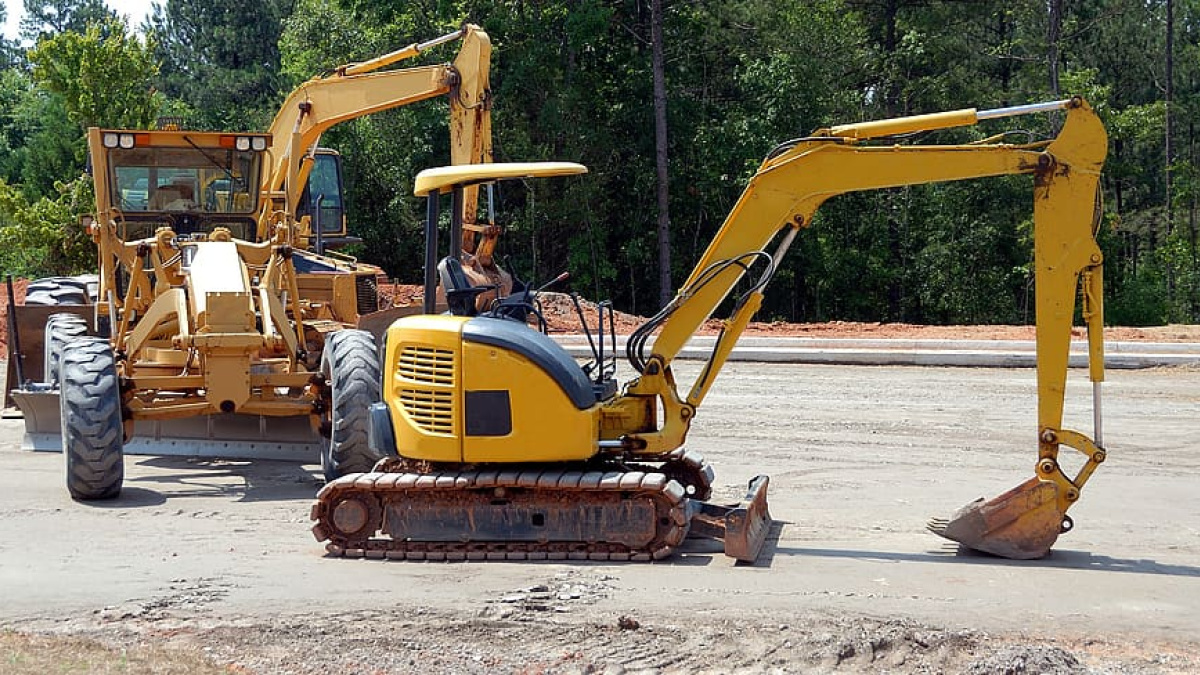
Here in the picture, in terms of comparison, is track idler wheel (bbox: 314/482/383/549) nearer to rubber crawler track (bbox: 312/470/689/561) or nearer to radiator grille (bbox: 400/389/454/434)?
rubber crawler track (bbox: 312/470/689/561)

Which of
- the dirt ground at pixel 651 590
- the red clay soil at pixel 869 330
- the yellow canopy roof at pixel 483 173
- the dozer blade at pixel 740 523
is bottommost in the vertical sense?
the dirt ground at pixel 651 590

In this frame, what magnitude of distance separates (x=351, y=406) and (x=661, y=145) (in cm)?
2175

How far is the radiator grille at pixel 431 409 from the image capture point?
824 cm

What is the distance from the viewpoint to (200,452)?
1241 cm

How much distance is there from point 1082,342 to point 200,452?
502 inches

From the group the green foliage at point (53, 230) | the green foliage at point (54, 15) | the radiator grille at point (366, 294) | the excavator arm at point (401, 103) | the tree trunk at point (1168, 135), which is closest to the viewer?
the excavator arm at point (401, 103)

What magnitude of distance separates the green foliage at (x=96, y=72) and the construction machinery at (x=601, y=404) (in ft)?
72.3

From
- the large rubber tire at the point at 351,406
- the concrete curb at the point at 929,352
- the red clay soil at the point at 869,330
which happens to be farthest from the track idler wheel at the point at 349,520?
the red clay soil at the point at 869,330

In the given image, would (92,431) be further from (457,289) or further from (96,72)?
(96,72)

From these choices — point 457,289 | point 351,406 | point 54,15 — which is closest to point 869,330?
point 351,406

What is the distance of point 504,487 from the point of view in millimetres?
8266

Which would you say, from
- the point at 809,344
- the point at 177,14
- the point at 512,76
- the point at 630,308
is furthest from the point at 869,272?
the point at 177,14

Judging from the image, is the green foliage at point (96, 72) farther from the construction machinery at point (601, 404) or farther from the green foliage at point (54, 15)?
the green foliage at point (54, 15)

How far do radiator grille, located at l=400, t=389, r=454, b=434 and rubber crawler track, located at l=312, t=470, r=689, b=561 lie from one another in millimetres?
309
